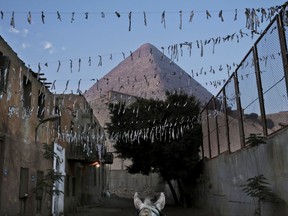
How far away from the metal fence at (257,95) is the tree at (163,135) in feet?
28.8

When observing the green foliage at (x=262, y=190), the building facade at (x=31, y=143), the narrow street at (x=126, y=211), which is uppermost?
the building facade at (x=31, y=143)

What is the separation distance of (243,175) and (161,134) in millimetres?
14572

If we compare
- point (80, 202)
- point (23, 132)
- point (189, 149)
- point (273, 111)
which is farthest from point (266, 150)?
point (80, 202)

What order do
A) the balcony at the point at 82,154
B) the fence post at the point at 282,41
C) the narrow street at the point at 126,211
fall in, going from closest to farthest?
the fence post at the point at 282,41
the narrow street at the point at 126,211
the balcony at the point at 82,154

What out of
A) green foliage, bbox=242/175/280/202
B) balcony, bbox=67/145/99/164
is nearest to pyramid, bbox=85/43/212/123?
balcony, bbox=67/145/99/164

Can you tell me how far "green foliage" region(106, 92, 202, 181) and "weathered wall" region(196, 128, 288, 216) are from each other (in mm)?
4449

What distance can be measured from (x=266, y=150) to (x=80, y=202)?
22123 mm

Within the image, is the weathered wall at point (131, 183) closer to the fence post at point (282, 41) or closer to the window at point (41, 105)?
the window at point (41, 105)

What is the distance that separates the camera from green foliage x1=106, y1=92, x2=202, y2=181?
26.7 meters

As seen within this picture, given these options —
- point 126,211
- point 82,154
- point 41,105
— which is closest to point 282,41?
point 41,105

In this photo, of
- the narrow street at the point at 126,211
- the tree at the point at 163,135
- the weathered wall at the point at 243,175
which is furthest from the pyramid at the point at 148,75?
the narrow street at the point at 126,211

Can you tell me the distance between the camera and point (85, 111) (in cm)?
3303

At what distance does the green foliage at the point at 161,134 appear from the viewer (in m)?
26.7

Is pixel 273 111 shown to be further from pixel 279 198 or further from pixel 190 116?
pixel 190 116
